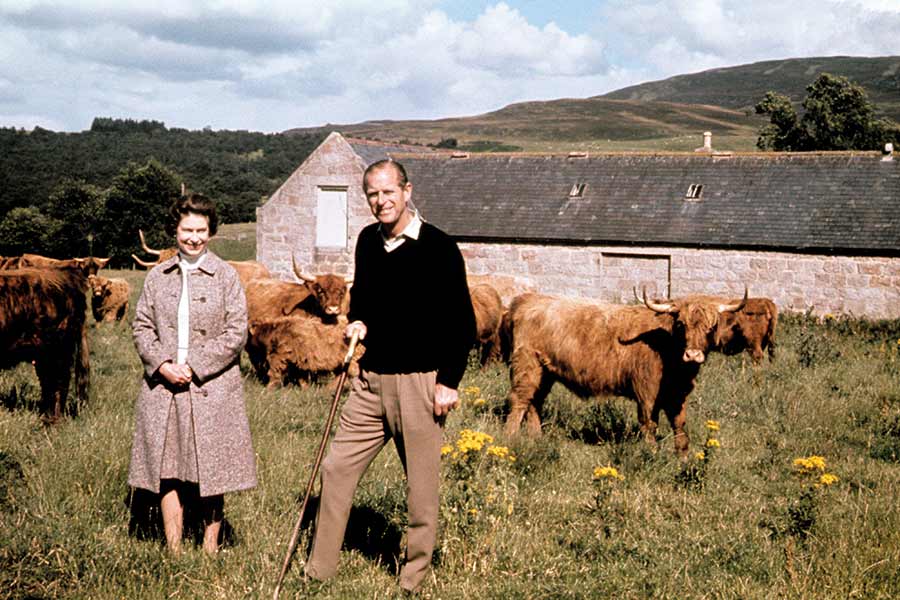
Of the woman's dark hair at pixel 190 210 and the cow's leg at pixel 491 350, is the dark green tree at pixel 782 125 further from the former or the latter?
the woman's dark hair at pixel 190 210

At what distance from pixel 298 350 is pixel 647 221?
15.0 m

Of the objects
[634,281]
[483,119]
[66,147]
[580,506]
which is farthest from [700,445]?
[483,119]

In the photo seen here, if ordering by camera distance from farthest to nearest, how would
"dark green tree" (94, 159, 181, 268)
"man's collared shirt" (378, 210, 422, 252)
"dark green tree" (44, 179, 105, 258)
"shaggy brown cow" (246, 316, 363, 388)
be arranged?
"dark green tree" (94, 159, 181, 268) < "dark green tree" (44, 179, 105, 258) < "shaggy brown cow" (246, 316, 363, 388) < "man's collared shirt" (378, 210, 422, 252)

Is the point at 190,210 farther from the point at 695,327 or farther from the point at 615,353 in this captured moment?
the point at 695,327

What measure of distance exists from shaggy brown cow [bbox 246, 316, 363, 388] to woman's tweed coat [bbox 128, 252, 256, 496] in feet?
18.1

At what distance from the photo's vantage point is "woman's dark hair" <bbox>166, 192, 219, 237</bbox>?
14.6ft

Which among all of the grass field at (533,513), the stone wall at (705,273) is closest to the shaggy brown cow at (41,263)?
the grass field at (533,513)

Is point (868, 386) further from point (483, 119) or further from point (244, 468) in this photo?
point (483, 119)

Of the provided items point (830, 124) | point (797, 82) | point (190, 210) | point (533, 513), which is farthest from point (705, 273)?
point (797, 82)

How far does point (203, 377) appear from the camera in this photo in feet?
14.0

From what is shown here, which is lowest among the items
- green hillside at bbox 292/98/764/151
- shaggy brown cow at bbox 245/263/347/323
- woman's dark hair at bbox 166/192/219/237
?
shaggy brown cow at bbox 245/263/347/323

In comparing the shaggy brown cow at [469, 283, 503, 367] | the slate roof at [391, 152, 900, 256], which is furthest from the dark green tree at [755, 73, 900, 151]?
the shaggy brown cow at [469, 283, 503, 367]

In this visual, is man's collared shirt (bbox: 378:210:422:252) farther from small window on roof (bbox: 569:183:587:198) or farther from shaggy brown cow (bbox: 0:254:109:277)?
small window on roof (bbox: 569:183:587:198)

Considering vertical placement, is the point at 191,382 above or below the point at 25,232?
below
